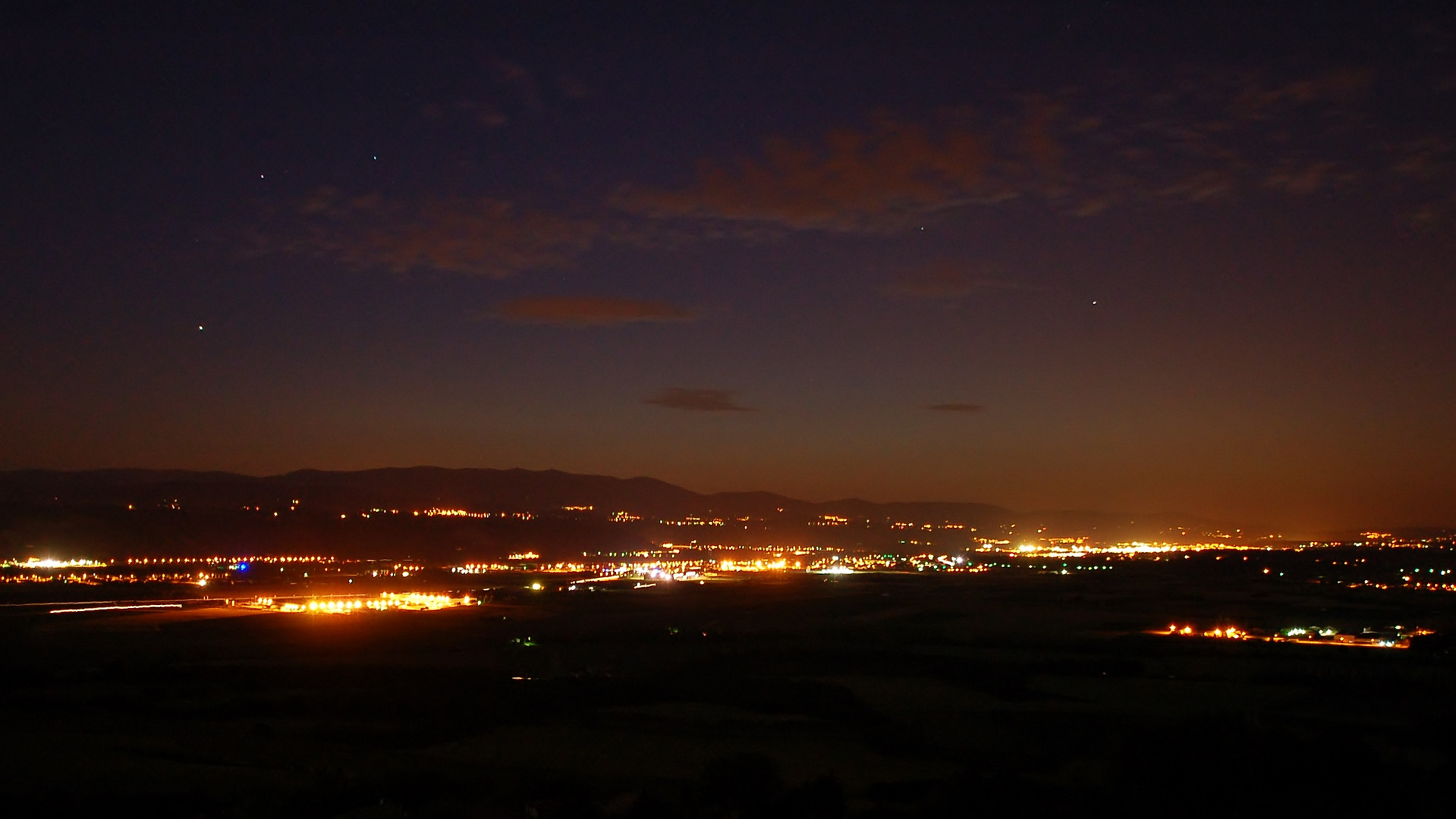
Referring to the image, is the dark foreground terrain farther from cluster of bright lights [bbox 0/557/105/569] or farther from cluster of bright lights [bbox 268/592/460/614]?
cluster of bright lights [bbox 0/557/105/569]

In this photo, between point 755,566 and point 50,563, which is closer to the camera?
point 50,563

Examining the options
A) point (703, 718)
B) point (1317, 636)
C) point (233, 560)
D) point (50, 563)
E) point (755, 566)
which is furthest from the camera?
point (755, 566)

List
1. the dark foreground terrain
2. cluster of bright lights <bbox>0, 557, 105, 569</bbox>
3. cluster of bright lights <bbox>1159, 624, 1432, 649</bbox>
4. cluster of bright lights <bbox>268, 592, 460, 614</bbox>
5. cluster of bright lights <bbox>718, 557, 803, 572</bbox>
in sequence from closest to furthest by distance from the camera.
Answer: the dark foreground terrain
cluster of bright lights <bbox>1159, 624, 1432, 649</bbox>
cluster of bright lights <bbox>268, 592, 460, 614</bbox>
cluster of bright lights <bbox>0, 557, 105, 569</bbox>
cluster of bright lights <bbox>718, 557, 803, 572</bbox>

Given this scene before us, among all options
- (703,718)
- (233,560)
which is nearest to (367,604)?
(703,718)

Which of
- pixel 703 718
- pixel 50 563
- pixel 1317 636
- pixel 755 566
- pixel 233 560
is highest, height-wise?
pixel 50 563

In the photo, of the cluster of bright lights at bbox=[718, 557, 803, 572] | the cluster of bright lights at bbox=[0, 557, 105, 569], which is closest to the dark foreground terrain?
the cluster of bright lights at bbox=[0, 557, 105, 569]

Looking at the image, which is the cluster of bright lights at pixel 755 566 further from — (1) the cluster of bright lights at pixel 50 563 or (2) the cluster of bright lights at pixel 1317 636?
(2) the cluster of bright lights at pixel 1317 636

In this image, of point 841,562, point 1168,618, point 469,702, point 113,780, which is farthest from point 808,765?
point 841,562

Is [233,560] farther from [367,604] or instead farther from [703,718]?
[703,718]

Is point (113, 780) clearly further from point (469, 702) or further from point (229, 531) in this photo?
point (229, 531)
